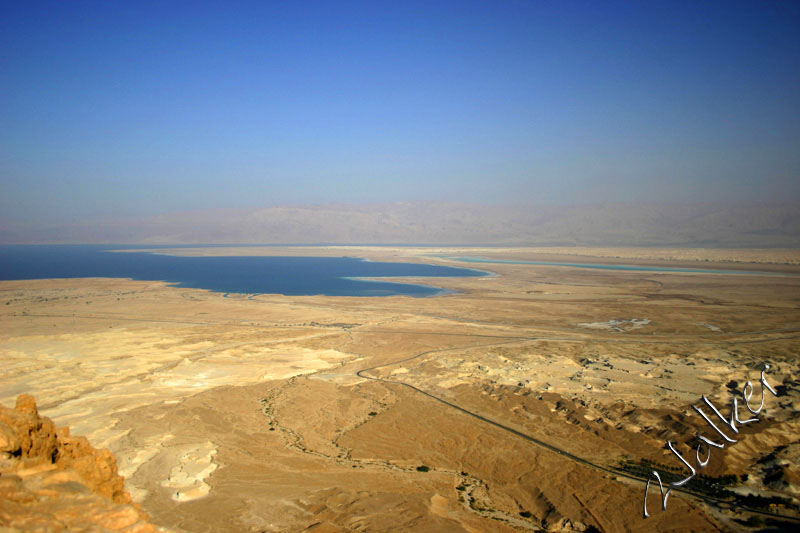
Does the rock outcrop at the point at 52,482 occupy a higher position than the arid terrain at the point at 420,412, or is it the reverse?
the rock outcrop at the point at 52,482

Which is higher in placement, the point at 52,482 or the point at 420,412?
the point at 52,482

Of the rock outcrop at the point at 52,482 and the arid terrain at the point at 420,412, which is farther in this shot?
the arid terrain at the point at 420,412

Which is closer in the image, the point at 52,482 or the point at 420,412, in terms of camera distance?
the point at 52,482

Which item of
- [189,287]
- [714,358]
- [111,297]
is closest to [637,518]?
[714,358]

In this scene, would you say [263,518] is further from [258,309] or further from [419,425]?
[258,309]

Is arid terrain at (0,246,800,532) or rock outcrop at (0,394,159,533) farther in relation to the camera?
arid terrain at (0,246,800,532)
